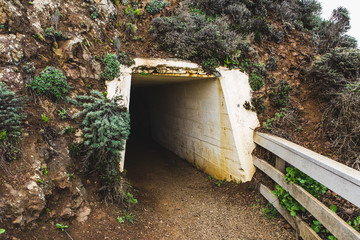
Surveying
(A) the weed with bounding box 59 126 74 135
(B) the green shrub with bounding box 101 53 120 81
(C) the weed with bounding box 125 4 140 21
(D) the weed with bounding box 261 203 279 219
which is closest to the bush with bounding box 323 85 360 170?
(D) the weed with bounding box 261 203 279 219

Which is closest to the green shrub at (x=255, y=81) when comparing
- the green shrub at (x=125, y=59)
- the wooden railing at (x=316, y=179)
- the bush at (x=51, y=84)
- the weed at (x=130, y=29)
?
the wooden railing at (x=316, y=179)

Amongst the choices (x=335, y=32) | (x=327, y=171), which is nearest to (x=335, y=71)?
(x=335, y=32)

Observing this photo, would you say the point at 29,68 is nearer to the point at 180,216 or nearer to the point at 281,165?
the point at 180,216

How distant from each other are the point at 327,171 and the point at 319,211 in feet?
2.18

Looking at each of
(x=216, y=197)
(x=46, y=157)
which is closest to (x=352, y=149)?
(x=216, y=197)

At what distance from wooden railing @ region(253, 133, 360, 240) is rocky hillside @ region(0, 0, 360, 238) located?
118 centimetres

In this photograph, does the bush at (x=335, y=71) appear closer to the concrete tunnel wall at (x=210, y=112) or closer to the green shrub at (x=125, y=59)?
the concrete tunnel wall at (x=210, y=112)

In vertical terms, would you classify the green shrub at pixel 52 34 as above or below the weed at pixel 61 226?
above

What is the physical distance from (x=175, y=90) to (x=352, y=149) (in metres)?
5.44

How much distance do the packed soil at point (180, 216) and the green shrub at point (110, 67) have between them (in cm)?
219

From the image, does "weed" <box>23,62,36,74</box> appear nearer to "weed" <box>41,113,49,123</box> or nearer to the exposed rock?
"weed" <box>41,113,49,123</box>

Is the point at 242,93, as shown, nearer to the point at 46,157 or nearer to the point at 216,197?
the point at 216,197

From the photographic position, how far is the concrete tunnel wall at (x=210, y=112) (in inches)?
205

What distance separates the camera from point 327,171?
2.86 meters
